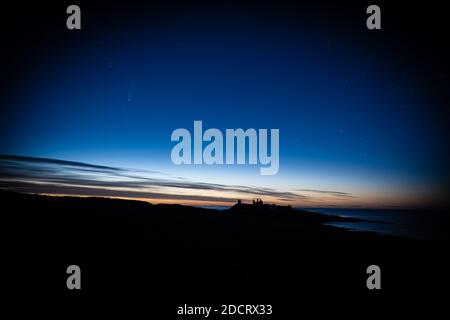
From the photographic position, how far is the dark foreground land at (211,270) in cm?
623

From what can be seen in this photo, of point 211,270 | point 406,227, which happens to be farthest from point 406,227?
point 211,270

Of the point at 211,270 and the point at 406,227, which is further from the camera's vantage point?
the point at 406,227

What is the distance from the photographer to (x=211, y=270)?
743 centimetres

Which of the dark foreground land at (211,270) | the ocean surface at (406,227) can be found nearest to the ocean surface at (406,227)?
the ocean surface at (406,227)

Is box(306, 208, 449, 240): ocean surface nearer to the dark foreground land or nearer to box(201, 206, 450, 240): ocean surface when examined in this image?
box(201, 206, 450, 240): ocean surface

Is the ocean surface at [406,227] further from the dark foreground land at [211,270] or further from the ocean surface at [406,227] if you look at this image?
the dark foreground land at [211,270]

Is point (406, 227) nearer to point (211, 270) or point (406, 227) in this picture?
point (406, 227)

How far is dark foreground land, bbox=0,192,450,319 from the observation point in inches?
245

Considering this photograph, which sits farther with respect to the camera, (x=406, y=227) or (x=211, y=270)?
(x=406, y=227)
